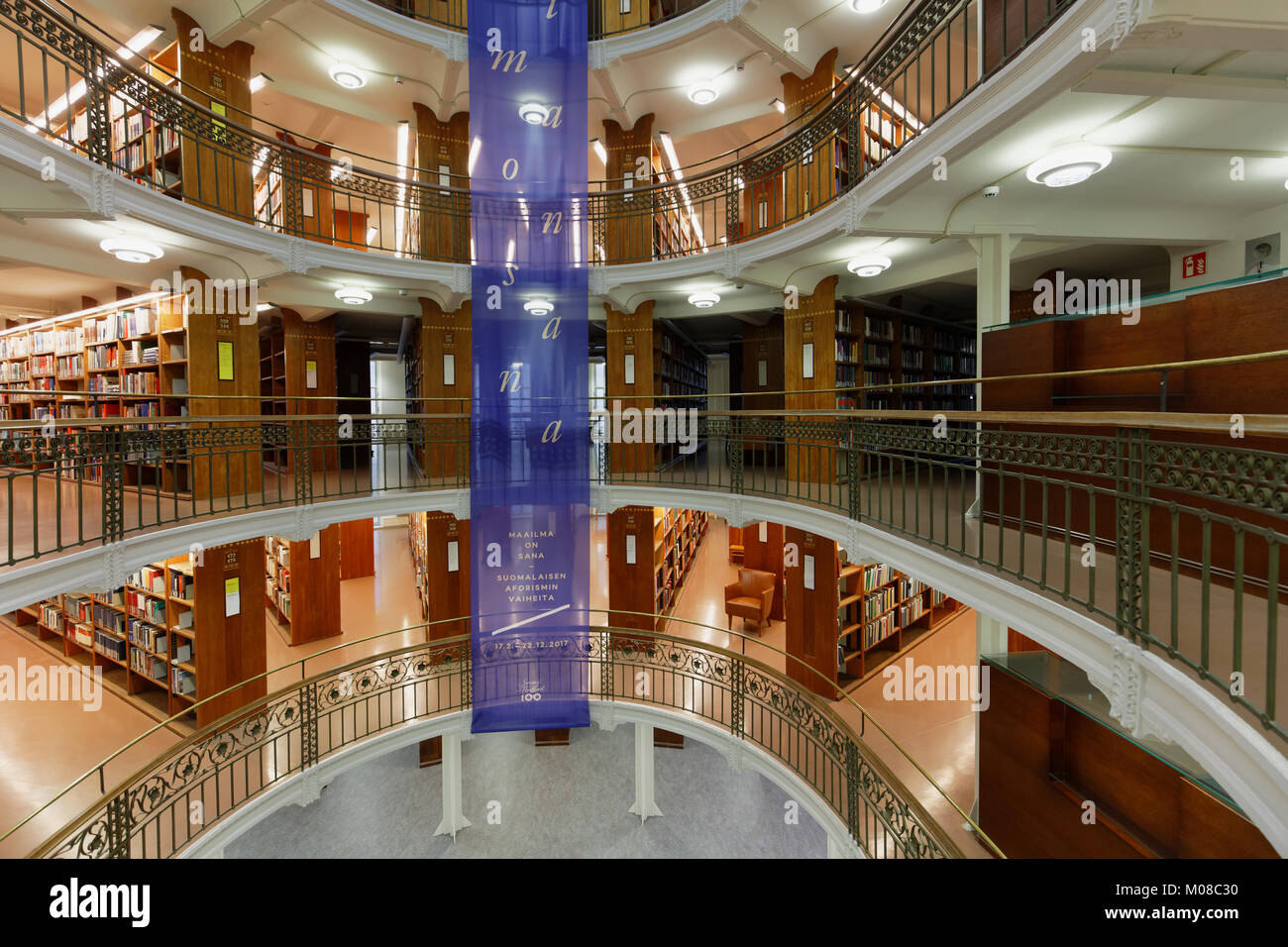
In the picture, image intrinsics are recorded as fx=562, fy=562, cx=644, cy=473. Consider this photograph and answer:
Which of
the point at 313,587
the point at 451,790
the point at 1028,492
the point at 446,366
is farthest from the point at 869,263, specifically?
the point at 313,587

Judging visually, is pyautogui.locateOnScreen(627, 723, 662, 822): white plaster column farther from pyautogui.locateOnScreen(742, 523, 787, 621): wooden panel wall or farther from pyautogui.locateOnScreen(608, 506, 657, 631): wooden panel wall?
pyautogui.locateOnScreen(742, 523, 787, 621): wooden panel wall

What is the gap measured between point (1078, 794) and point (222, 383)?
8.14 metres

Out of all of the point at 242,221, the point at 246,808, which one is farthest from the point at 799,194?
the point at 246,808

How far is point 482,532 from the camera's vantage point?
5840 millimetres

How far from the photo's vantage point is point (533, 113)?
566cm

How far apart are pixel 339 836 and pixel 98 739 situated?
2613mm

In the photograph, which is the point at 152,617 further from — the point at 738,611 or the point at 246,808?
the point at 738,611

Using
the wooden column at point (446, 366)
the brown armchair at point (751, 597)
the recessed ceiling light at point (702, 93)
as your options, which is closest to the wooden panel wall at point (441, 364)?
the wooden column at point (446, 366)

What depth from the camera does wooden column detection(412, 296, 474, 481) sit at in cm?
740

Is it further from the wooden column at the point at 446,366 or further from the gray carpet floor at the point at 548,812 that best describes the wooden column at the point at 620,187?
the gray carpet floor at the point at 548,812

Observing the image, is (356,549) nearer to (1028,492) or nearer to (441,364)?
(441,364)

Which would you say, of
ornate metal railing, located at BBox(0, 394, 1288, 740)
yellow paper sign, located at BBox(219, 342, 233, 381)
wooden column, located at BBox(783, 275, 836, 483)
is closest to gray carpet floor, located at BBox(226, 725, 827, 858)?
ornate metal railing, located at BBox(0, 394, 1288, 740)

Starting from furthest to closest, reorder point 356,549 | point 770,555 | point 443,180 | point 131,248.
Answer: point 356,549 → point 770,555 → point 443,180 → point 131,248

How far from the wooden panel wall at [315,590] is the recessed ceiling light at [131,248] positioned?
3.82 m
